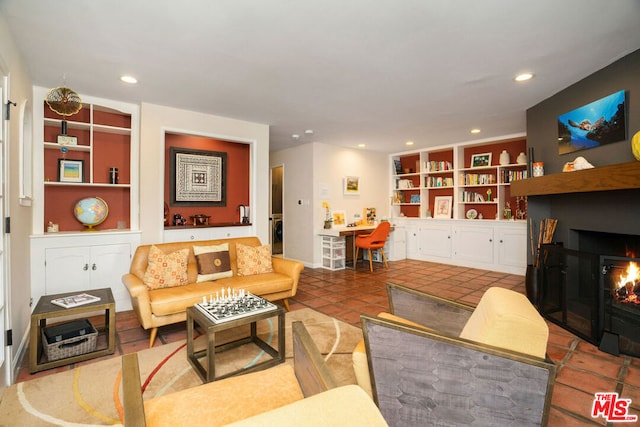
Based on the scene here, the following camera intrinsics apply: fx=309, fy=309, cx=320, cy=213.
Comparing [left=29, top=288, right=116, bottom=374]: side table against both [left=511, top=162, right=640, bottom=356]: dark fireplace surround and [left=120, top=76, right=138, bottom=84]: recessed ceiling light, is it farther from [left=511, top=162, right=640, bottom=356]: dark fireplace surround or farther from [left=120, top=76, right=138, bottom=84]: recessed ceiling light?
[left=511, top=162, right=640, bottom=356]: dark fireplace surround

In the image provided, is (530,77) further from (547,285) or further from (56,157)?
(56,157)

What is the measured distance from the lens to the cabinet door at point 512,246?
16.9ft

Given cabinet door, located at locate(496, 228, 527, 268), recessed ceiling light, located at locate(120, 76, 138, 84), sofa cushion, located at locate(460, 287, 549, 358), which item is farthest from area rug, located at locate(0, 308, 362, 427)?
cabinet door, located at locate(496, 228, 527, 268)

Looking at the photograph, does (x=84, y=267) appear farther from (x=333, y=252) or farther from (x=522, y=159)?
(x=522, y=159)

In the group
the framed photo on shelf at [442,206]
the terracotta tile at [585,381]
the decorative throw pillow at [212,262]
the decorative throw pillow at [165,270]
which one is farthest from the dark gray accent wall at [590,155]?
the decorative throw pillow at [165,270]

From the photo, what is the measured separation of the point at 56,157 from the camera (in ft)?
11.2

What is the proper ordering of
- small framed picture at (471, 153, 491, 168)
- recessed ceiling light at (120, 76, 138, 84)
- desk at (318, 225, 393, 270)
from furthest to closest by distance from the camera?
small framed picture at (471, 153, 491, 168), desk at (318, 225, 393, 270), recessed ceiling light at (120, 76, 138, 84)

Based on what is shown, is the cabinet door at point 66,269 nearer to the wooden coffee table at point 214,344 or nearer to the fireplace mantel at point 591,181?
the wooden coffee table at point 214,344

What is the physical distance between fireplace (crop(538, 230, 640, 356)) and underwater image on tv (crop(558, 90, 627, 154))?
0.92m

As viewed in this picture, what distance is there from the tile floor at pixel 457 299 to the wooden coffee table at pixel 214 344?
1.81ft

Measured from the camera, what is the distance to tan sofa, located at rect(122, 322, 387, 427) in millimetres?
668

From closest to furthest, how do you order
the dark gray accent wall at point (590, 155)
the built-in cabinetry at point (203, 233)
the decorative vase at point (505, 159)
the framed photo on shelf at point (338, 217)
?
the dark gray accent wall at point (590, 155)
the built-in cabinetry at point (203, 233)
the decorative vase at point (505, 159)
the framed photo on shelf at point (338, 217)

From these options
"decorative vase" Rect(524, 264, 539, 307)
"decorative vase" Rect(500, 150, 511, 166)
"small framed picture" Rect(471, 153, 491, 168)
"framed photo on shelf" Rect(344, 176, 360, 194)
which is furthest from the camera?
"framed photo on shelf" Rect(344, 176, 360, 194)

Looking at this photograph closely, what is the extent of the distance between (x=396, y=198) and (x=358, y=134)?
2.41 m
